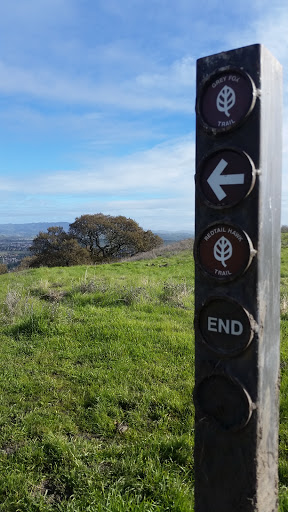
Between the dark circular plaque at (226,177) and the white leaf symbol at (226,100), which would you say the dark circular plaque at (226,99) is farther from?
the dark circular plaque at (226,177)

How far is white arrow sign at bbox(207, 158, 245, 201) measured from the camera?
194 cm

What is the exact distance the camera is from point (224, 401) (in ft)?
6.83

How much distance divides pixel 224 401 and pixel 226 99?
165cm

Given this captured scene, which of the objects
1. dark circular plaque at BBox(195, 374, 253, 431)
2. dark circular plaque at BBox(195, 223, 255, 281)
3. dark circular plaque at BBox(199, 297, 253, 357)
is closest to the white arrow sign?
dark circular plaque at BBox(195, 223, 255, 281)

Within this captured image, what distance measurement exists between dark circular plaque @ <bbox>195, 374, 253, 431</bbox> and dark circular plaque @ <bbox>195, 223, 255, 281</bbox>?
Result: 0.59 m

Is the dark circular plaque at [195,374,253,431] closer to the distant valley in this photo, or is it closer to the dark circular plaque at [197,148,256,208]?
the dark circular plaque at [197,148,256,208]

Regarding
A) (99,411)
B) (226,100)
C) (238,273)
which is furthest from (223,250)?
(99,411)

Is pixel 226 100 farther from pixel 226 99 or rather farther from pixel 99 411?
pixel 99 411

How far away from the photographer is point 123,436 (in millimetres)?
3732

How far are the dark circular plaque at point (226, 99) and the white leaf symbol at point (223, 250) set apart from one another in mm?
596

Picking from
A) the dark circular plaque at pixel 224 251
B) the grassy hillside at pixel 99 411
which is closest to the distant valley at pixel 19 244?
the grassy hillside at pixel 99 411

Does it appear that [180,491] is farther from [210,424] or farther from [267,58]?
[267,58]

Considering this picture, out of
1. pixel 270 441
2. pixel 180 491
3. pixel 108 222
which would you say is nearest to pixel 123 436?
pixel 180 491

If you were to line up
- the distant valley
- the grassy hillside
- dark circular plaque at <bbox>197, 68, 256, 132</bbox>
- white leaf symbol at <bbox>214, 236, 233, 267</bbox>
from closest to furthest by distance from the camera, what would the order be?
1. dark circular plaque at <bbox>197, 68, 256, 132</bbox>
2. white leaf symbol at <bbox>214, 236, 233, 267</bbox>
3. the grassy hillside
4. the distant valley
